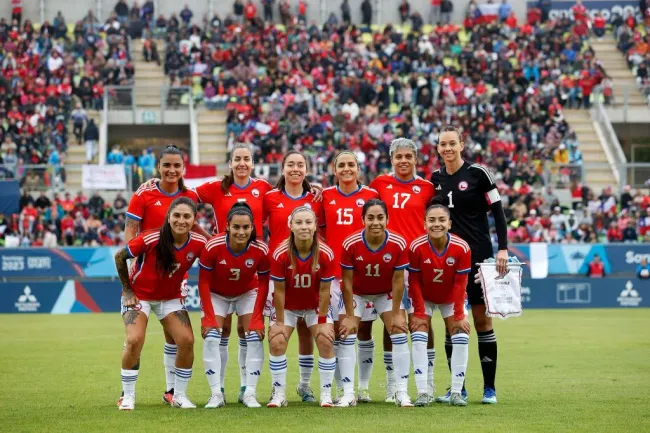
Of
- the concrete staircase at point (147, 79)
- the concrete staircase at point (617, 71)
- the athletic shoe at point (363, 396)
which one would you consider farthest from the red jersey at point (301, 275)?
the concrete staircase at point (617, 71)

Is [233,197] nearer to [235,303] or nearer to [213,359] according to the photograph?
[235,303]

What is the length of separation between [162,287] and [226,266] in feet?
2.06

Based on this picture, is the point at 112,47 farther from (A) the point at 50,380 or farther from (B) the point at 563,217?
(A) the point at 50,380

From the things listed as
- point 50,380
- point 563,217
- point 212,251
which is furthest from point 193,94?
point 212,251

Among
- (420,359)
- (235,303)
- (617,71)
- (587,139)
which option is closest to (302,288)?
(235,303)

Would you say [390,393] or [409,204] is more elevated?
[409,204]

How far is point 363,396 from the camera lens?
10.8m

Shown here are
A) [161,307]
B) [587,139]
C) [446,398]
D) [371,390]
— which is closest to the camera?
[161,307]

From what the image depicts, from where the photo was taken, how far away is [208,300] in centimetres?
1044

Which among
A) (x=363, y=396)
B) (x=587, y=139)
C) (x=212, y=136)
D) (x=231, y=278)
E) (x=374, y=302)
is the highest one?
(x=212, y=136)

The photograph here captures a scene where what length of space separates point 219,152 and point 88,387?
84.4 ft

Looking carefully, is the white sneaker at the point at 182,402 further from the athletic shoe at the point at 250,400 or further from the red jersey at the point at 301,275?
the red jersey at the point at 301,275

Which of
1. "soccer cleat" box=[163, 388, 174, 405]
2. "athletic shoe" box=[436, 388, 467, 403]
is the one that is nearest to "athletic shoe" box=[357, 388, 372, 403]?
"athletic shoe" box=[436, 388, 467, 403]

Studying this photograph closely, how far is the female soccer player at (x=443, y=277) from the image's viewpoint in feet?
33.6
